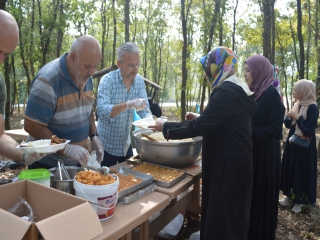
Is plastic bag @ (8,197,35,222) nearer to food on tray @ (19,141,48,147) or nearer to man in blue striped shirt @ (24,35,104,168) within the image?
food on tray @ (19,141,48,147)

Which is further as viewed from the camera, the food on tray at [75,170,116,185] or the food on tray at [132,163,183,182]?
the food on tray at [132,163,183,182]

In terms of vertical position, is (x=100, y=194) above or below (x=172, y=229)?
above

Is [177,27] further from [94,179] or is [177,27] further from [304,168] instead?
[94,179]

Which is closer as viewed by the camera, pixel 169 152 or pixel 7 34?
pixel 7 34

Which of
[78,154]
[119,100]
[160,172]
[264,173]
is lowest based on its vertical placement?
[264,173]

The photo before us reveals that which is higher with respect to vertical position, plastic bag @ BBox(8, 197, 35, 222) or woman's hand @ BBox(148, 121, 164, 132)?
woman's hand @ BBox(148, 121, 164, 132)

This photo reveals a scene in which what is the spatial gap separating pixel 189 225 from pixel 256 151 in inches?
48.3

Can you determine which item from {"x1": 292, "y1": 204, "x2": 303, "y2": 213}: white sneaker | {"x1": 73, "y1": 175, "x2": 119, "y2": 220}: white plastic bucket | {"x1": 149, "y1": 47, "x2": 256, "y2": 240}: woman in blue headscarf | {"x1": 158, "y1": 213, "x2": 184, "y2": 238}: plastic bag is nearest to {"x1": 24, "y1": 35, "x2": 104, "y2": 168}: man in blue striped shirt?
{"x1": 73, "y1": 175, "x2": 119, "y2": 220}: white plastic bucket

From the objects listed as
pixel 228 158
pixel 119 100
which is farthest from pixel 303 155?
pixel 119 100

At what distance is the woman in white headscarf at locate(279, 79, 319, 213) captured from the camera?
11.2 ft

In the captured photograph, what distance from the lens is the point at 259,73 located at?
103 inches

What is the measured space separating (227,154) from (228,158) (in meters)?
0.03

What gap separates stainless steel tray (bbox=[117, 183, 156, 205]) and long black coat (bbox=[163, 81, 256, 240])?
1.61 feet

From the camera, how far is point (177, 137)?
199 cm
